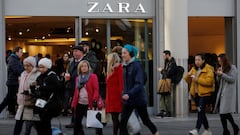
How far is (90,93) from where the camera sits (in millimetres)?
11352

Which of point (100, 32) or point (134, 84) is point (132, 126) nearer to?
point (134, 84)

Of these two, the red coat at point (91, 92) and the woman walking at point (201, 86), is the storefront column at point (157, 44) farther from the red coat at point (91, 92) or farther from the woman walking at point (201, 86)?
the red coat at point (91, 92)

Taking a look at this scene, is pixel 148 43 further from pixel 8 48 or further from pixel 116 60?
pixel 116 60

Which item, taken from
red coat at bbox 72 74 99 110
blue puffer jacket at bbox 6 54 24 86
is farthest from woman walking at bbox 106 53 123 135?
blue puffer jacket at bbox 6 54 24 86

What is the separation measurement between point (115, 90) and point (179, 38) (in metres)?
5.96

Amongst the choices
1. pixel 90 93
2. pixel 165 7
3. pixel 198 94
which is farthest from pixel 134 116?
pixel 165 7

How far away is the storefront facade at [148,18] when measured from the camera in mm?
16719

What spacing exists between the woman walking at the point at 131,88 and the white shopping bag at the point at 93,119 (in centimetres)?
108

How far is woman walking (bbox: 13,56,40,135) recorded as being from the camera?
10.1 meters

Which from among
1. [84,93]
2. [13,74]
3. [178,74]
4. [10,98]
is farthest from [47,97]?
[178,74]

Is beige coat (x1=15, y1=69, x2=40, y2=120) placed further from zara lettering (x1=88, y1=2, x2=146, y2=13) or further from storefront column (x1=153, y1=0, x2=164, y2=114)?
storefront column (x1=153, y1=0, x2=164, y2=114)

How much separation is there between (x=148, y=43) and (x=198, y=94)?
18.5ft

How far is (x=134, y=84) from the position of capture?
10.5 meters

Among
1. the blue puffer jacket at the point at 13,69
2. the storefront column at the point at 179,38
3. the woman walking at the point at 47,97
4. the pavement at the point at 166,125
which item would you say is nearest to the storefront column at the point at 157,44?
the storefront column at the point at 179,38
